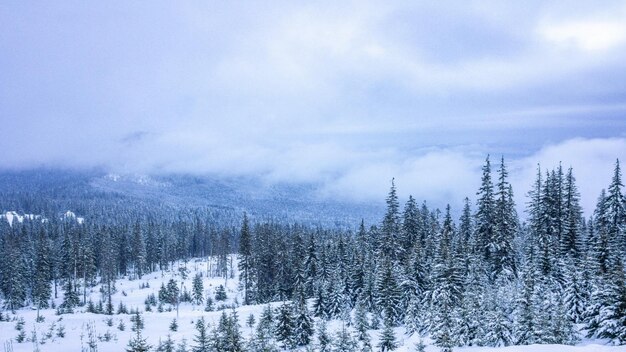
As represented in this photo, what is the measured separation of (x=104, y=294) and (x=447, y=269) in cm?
7682

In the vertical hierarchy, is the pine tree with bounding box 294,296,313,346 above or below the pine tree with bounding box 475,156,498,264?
below

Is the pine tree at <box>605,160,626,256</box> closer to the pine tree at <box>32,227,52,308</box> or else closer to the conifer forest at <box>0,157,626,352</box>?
the conifer forest at <box>0,157,626,352</box>

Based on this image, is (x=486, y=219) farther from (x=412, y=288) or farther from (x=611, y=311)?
(x=611, y=311)

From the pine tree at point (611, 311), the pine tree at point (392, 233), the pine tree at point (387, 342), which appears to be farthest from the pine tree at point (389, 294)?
the pine tree at point (611, 311)

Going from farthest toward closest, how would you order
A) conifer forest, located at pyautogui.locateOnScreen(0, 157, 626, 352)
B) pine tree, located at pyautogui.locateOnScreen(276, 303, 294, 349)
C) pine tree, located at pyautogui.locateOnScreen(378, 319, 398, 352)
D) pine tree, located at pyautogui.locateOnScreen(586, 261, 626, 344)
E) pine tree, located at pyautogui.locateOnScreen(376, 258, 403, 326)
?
pine tree, located at pyautogui.locateOnScreen(376, 258, 403, 326), pine tree, located at pyautogui.locateOnScreen(276, 303, 294, 349), pine tree, located at pyautogui.locateOnScreen(378, 319, 398, 352), conifer forest, located at pyautogui.locateOnScreen(0, 157, 626, 352), pine tree, located at pyautogui.locateOnScreen(586, 261, 626, 344)

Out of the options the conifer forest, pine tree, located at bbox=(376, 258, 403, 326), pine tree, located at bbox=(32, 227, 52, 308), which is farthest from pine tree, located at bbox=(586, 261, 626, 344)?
pine tree, located at bbox=(32, 227, 52, 308)

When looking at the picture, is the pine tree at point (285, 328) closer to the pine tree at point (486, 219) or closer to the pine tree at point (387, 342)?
the pine tree at point (387, 342)

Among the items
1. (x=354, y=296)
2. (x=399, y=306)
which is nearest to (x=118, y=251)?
(x=354, y=296)

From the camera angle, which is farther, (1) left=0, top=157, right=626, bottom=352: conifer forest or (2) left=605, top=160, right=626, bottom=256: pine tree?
(2) left=605, top=160, right=626, bottom=256: pine tree

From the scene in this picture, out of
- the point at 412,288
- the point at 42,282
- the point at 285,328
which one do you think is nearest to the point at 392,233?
the point at 412,288

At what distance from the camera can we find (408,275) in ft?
170

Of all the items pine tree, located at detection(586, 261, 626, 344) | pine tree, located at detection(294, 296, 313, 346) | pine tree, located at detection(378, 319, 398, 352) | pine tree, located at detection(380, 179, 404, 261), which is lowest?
pine tree, located at detection(294, 296, 313, 346)

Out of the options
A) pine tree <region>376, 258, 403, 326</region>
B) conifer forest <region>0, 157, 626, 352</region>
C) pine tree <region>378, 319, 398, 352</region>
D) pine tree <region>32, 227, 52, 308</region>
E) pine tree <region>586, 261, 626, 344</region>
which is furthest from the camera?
pine tree <region>32, 227, 52, 308</region>

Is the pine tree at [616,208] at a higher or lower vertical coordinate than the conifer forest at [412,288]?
higher
